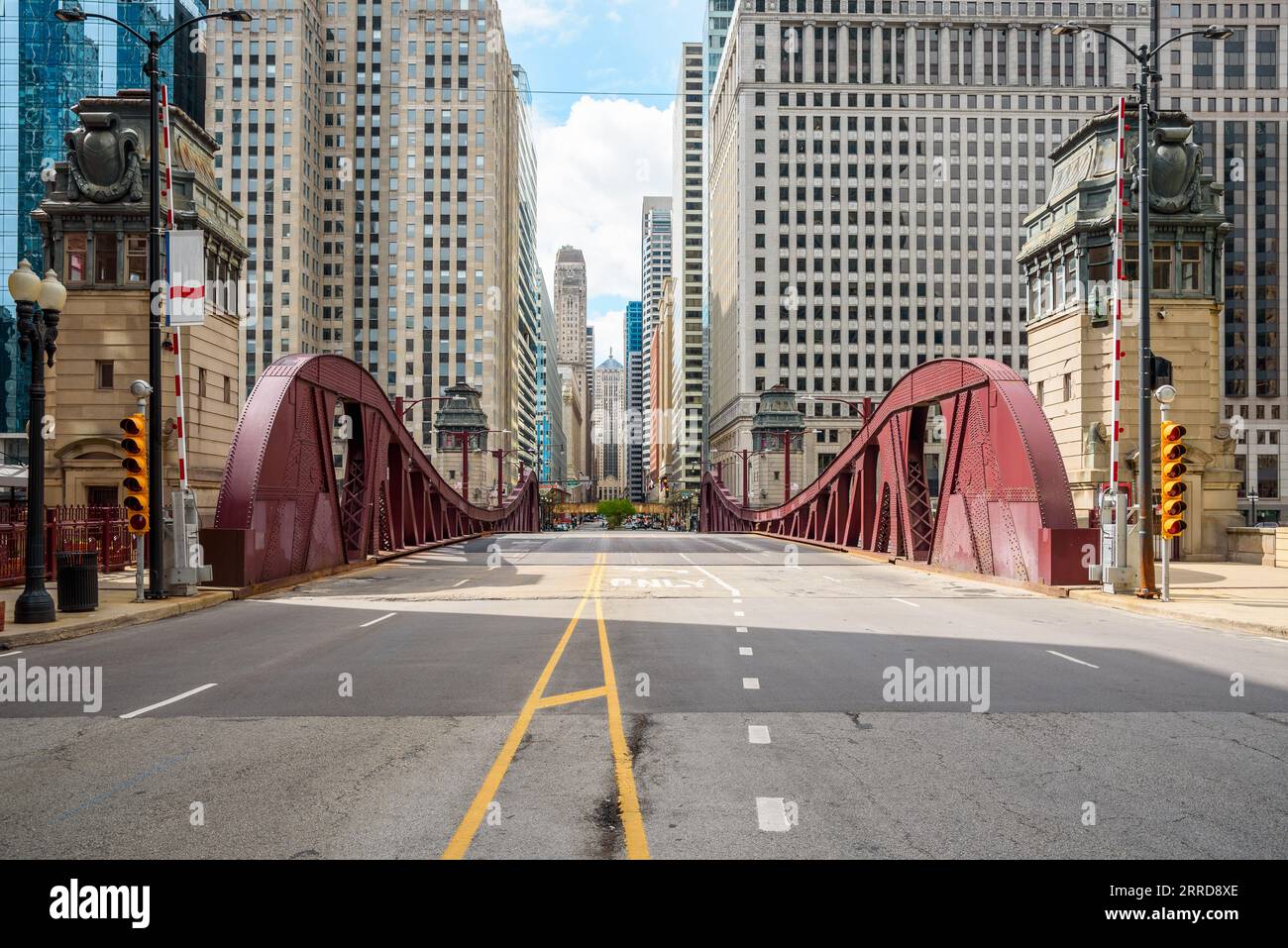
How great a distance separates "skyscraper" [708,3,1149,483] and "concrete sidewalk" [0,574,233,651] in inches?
3863

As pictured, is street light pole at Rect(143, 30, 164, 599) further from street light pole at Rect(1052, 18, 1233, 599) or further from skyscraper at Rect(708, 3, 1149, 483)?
skyscraper at Rect(708, 3, 1149, 483)

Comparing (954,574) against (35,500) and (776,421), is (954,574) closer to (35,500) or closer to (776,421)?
(35,500)

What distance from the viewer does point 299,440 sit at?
22219mm

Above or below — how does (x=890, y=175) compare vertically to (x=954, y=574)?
above

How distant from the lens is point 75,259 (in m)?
33.4

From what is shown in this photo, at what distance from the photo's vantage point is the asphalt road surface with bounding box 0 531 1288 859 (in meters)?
5.09

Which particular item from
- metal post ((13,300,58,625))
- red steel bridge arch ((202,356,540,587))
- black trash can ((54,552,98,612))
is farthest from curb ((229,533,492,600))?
metal post ((13,300,58,625))

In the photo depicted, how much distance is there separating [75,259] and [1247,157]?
12682 centimetres

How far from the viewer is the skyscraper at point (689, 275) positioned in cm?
17712

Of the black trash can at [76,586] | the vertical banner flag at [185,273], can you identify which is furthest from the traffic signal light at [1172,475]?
the vertical banner flag at [185,273]

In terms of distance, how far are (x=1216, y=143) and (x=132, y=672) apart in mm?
132464

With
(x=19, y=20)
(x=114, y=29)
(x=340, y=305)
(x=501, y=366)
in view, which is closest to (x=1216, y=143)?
(x=501, y=366)

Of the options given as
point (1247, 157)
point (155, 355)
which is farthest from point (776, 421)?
point (155, 355)
